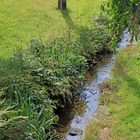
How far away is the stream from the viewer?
8.60m

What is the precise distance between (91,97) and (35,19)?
16.1 ft

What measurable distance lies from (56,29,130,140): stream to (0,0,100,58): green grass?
168cm

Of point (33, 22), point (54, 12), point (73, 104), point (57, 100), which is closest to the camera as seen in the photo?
point (57, 100)

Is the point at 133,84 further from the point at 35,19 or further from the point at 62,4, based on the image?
the point at 62,4

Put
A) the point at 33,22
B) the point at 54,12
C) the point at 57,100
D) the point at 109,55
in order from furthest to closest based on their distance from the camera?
the point at 54,12, the point at 33,22, the point at 109,55, the point at 57,100

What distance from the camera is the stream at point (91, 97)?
8599 mm

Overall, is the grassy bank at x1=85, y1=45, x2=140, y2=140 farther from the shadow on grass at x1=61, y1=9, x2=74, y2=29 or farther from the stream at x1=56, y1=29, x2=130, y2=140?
the shadow on grass at x1=61, y1=9, x2=74, y2=29

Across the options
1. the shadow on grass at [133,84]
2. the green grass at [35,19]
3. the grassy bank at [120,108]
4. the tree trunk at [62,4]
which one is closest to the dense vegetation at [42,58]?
the green grass at [35,19]

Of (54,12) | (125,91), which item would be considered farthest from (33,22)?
(125,91)

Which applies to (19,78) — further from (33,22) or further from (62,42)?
(33,22)

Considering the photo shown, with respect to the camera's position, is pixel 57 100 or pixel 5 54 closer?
pixel 57 100

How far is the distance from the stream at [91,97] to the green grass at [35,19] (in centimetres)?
168

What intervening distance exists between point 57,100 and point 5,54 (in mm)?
2520

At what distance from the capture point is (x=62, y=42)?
36.2 ft
